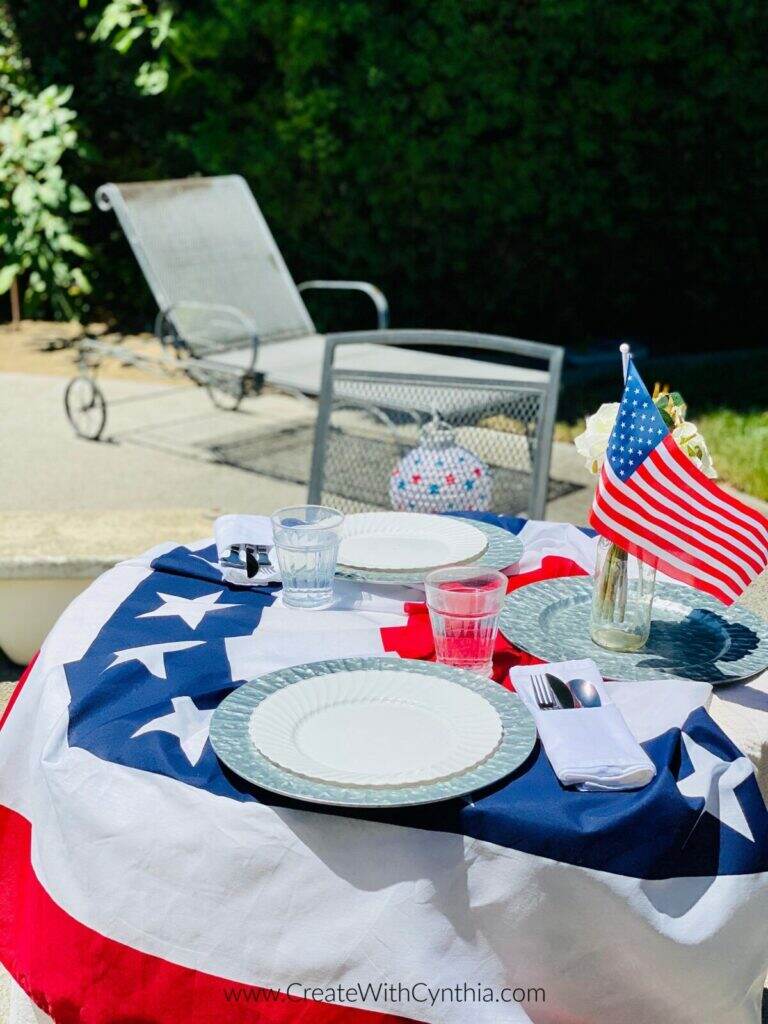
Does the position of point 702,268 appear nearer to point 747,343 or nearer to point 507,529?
point 747,343

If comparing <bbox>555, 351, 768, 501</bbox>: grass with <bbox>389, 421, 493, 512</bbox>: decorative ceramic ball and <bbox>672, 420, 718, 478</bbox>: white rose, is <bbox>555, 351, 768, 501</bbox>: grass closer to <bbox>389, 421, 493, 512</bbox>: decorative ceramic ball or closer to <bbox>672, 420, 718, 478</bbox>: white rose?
<bbox>389, 421, 493, 512</bbox>: decorative ceramic ball

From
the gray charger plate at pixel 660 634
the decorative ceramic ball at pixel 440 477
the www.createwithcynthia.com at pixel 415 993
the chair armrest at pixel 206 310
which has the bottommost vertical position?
the chair armrest at pixel 206 310

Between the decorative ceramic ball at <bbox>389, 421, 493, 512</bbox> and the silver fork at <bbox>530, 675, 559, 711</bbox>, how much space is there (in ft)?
5.50

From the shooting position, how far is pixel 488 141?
8.15 meters

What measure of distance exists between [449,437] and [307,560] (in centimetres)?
153

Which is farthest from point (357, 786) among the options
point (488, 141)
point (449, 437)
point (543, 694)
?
point (488, 141)

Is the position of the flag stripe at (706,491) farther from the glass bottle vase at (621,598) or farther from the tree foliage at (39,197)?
the tree foliage at (39,197)

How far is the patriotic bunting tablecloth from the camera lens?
56.0 inches

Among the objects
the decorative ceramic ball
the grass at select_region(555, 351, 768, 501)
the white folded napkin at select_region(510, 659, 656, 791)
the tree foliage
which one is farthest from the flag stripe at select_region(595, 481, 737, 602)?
the tree foliage

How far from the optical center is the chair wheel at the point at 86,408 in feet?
20.4

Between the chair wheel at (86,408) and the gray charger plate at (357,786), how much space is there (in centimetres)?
470

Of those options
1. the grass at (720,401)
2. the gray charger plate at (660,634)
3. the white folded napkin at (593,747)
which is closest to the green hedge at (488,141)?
the grass at (720,401)

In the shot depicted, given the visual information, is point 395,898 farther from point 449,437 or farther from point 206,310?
point 206,310

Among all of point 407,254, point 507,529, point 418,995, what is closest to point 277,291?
point 407,254
